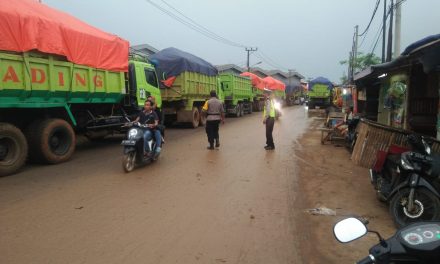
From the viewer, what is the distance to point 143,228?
4.76 m

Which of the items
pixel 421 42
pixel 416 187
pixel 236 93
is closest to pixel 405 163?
pixel 416 187

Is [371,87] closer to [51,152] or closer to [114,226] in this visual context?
[51,152]

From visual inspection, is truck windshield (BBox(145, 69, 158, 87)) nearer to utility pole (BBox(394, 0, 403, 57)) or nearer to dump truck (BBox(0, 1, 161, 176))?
dump truck (BBox(0, 1, 161, 176))

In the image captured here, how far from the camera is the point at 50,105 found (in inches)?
349

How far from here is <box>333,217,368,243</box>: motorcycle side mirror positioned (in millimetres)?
2047

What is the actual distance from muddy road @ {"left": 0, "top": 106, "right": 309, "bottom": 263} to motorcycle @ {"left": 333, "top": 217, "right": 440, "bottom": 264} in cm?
191

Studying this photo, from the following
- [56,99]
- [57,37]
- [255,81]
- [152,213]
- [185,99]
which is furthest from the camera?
[255,81]

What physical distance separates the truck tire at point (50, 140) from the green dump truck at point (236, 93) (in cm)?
1518

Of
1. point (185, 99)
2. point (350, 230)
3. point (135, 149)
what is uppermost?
point (185, 99)

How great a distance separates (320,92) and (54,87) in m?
32.6

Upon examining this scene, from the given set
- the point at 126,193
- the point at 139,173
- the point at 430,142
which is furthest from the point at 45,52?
the point at 430,142

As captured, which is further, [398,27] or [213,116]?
[398,27]

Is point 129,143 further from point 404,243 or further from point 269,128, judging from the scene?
point 404,243

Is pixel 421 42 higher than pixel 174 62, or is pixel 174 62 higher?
pixel 174 62
